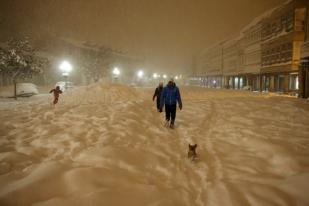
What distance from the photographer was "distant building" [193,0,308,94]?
35.7 m

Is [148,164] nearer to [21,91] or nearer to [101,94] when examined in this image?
[101,94]

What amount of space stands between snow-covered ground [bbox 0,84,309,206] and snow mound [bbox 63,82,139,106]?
9.18 metres

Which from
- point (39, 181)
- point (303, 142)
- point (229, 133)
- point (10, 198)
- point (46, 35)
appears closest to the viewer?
point (10, 198)

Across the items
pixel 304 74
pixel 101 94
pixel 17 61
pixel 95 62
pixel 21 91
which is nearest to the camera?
pixel 101 94

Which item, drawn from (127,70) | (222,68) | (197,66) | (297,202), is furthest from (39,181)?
(197,66)

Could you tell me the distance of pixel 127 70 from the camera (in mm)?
69875

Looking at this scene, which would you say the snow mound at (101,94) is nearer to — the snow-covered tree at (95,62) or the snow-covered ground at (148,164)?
the snow-covered ground at (148,164)

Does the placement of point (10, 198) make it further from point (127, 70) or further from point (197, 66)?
point (197, 66)

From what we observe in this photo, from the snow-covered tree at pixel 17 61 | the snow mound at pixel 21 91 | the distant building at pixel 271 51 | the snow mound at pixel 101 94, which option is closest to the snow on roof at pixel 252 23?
the distant building at pixel 271 51

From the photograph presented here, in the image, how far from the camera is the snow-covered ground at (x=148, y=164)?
4496 mm

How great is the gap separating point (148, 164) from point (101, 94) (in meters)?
15.6

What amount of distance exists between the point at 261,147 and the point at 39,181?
550 cm

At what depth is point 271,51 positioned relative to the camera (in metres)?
42.6

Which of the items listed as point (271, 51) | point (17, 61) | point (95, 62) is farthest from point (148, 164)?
point (95, 62)
